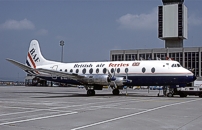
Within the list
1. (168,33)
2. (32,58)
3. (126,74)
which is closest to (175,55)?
(168,33)

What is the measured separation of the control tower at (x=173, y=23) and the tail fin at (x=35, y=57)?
77103 millimetres

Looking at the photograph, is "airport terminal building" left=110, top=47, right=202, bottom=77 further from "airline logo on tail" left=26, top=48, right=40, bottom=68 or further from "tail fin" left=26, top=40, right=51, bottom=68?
"airline logo on tail" left=26, top=48, right=40, bottom=68

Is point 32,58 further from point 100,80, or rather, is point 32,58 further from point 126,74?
point 126,74

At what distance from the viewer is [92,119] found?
13.3 meters

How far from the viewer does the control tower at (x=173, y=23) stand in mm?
107875

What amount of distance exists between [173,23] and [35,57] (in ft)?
258

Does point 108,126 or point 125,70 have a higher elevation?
point 125,70

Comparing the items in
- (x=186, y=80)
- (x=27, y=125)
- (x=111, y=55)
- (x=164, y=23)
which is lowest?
(x=27, y=125)

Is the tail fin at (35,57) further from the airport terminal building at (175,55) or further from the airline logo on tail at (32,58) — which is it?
the airport terminal building at (175,55)

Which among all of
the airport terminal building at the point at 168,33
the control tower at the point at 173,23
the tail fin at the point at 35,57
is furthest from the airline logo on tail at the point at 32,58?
the control tower at the point at 173,23

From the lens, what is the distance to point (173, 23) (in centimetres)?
10850

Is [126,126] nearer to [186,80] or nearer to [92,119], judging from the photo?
[92,119]

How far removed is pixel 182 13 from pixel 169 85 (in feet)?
274

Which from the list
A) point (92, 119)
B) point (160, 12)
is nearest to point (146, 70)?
point (92, 119)
